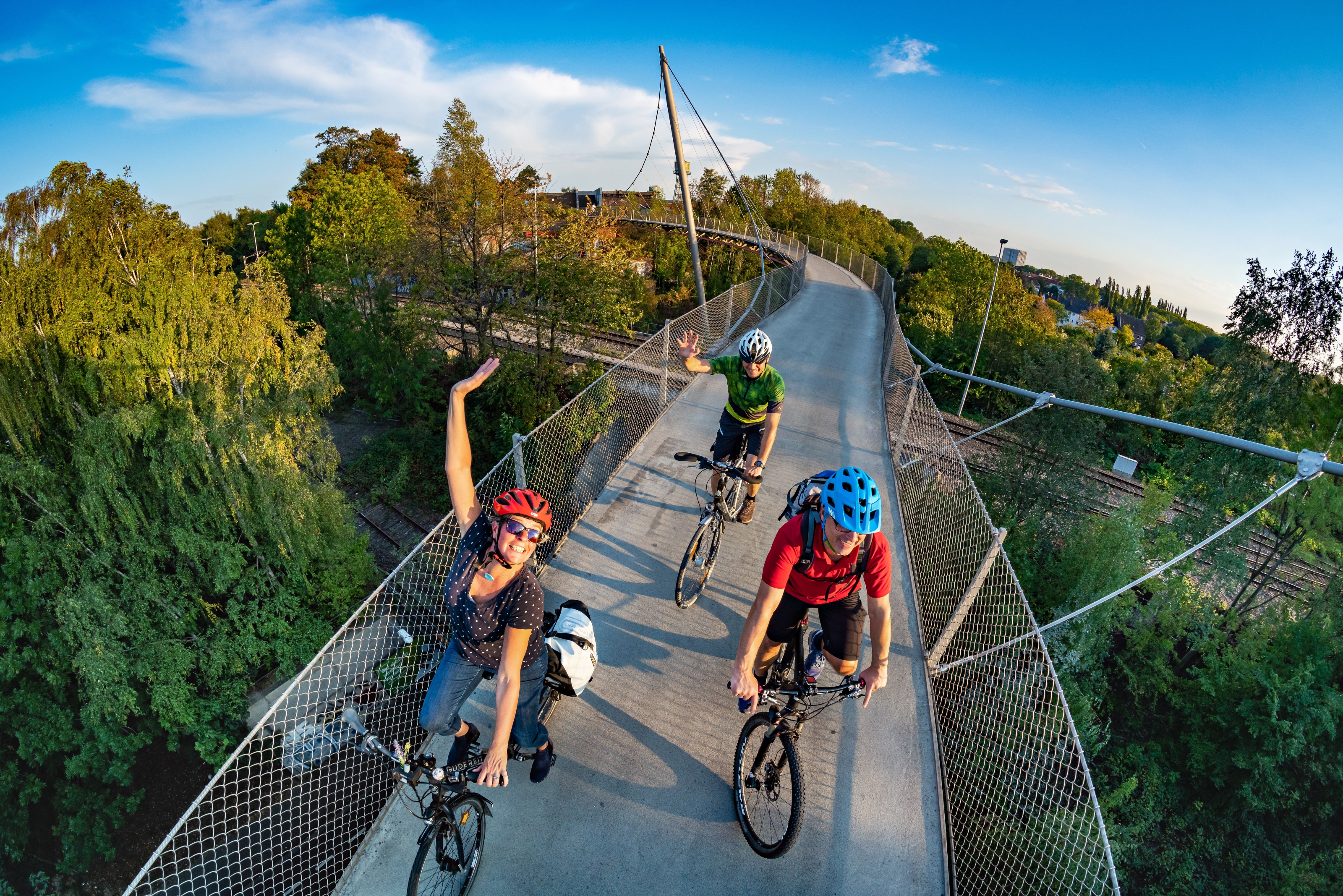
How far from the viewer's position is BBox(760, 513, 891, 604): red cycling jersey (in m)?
3.31

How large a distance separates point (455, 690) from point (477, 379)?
5.82 feet

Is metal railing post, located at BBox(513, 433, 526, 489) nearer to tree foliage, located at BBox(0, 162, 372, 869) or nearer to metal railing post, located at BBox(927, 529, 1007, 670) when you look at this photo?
metal railing post, located at BBox(927, 529, 1007, 670)

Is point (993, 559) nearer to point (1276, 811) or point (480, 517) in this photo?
point (480, 517)

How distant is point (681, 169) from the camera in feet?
64.8

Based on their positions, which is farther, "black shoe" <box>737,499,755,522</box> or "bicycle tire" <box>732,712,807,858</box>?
"black shoe" <box>737,499,755,522</box>

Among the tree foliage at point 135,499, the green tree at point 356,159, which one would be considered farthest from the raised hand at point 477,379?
the green tree at point 356,159

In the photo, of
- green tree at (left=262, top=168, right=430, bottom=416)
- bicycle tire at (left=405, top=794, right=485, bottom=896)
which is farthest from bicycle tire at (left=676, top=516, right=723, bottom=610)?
green tree at (left=262, top=168, right=430, bottom=416)

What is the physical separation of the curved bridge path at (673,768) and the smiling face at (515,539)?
1.95m

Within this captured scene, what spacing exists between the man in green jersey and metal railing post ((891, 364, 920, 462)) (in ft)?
10.0

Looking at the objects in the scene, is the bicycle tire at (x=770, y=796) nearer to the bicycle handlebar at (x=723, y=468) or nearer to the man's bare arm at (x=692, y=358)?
the bicycle handlebar at (x=723, y=468)

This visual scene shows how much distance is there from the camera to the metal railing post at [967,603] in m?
4.65

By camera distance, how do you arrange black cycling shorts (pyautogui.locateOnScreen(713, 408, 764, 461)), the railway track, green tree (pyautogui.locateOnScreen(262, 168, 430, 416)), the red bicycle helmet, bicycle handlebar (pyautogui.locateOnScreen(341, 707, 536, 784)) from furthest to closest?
green tree (pyautogui.locateOnScreen(262, 168, 430, 416)) < the railway track < black cycling shorts (pyautogui.locateOnScreen(713, 408, 764, 461)) < the red bicycle helmet < bicycle handlebar (pyautogui.locateOnScreen(341, 707, 536, 784))

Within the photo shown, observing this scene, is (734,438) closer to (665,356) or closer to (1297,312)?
(665,356)

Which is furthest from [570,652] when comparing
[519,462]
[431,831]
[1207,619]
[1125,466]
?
[1125,466]
